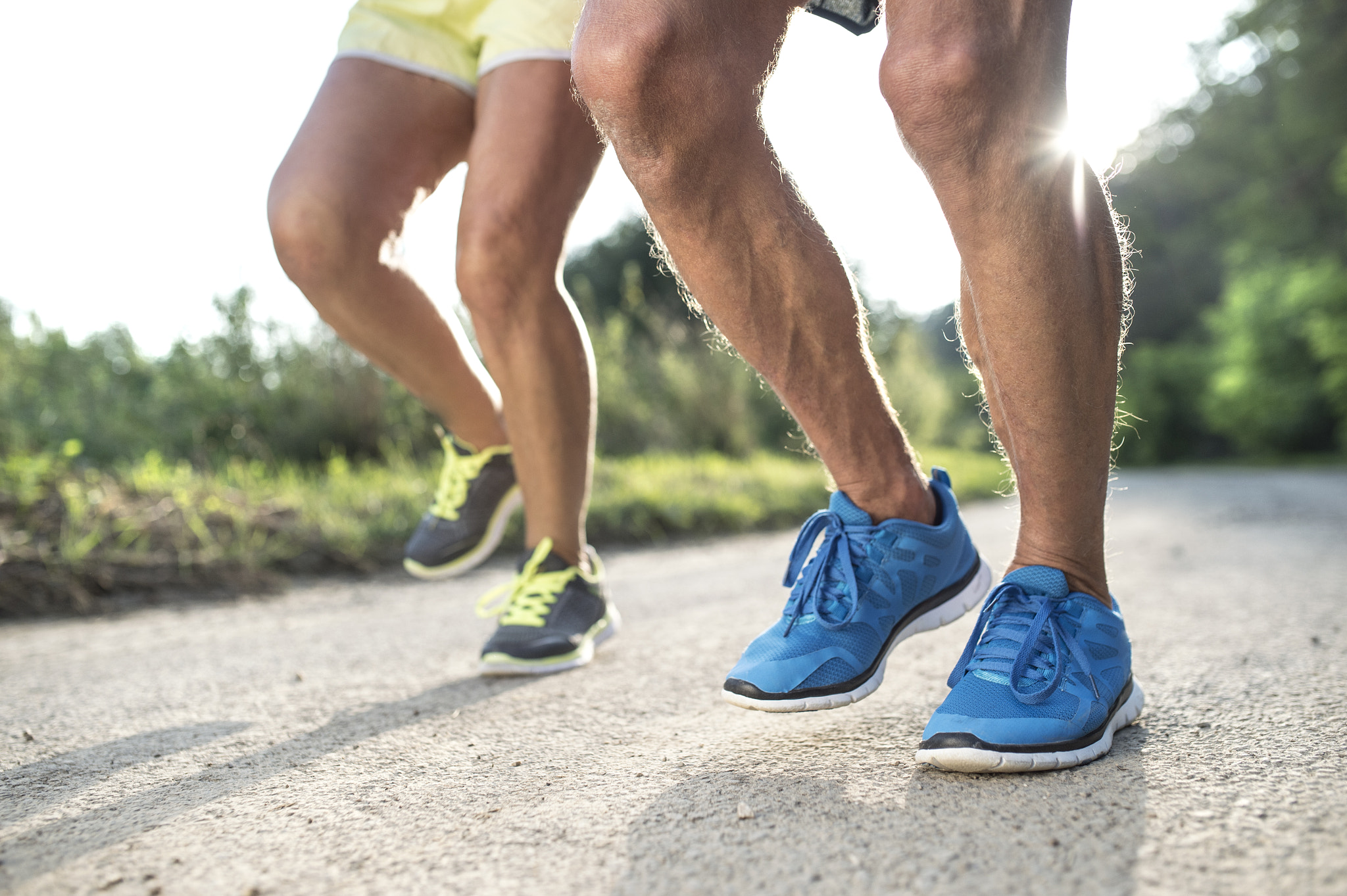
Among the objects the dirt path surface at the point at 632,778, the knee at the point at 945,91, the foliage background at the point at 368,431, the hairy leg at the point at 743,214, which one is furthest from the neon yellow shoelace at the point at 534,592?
the knee at the point at 945,91

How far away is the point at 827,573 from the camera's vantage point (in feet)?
4.69

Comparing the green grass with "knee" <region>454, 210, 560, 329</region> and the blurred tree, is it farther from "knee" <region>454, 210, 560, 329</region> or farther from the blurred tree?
the blurred tree

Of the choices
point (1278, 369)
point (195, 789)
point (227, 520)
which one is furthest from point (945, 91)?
point (1278, 369)

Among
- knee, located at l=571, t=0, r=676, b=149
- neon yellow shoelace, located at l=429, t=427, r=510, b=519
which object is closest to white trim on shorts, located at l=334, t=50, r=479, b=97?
knee, located at l=571, t=0, r=676, b=149

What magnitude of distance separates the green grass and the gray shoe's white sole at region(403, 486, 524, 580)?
4.64 ft

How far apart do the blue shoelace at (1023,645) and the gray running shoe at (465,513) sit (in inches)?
46.0

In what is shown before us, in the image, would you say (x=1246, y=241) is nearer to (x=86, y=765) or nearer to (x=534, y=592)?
(x=534, y=592)

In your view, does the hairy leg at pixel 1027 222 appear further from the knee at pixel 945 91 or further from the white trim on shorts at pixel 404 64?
the white trim on shorts at pixel 404 64

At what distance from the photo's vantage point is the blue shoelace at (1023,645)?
4.04ft

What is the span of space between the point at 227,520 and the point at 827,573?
9.70ft

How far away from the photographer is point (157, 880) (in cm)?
94

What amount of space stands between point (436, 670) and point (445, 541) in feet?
1.00

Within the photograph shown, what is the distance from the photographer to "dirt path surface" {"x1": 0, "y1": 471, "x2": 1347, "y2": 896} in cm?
92

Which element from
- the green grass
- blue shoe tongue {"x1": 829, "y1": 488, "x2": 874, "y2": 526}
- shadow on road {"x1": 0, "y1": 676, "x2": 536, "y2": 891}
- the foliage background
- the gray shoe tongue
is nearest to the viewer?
shadow on road {"x1": 0, "y1": 676, "x2": 536, "y2": 891}
